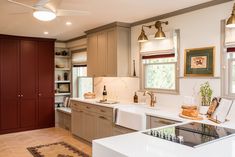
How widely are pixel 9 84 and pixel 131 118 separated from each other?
3.75 meters

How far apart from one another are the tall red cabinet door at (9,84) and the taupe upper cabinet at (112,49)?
228cm

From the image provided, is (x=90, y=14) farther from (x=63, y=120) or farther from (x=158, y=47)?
(x=63, y=120)

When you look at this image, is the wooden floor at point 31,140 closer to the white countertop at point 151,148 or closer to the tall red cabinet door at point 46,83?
the tall red cabinet door at point 46,83

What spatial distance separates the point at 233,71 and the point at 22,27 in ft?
13.6

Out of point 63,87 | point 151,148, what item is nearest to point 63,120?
point 63,87

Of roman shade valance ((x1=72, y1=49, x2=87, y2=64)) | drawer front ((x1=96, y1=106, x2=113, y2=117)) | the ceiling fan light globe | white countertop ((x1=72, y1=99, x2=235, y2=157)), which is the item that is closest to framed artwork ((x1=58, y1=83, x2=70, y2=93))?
roman shade valance ((x1=72, y1=49, x2=87, y2=64))

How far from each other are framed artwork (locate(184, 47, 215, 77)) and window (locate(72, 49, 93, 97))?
326 cm

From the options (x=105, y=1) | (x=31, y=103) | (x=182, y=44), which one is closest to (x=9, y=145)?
(x=31, y=103)

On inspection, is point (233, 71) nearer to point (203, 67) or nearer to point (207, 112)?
point (203, 67)

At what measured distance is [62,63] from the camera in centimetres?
701

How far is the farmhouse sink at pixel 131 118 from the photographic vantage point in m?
3.31

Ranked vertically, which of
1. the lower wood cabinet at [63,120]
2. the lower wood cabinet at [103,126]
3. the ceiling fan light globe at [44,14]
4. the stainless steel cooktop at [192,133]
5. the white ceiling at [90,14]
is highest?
the white ceiling at [90,14]

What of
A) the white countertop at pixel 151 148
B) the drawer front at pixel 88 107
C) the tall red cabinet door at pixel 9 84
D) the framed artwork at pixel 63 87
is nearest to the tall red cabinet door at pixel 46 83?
the framed artwork at pixel 63 87

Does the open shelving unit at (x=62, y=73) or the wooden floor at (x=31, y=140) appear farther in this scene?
the open shelving unit at (x=62, y=73)
